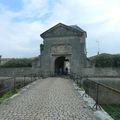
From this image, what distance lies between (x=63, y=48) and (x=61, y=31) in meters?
2.35

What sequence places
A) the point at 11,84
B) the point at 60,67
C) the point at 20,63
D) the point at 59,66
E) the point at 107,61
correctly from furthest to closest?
1. the point at 60,67
2. the point at 59,66
3. the point at 20,63
4. the point at 107,61
5. the point at 11,84

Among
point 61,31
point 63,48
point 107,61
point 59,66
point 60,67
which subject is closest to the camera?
point 61,31

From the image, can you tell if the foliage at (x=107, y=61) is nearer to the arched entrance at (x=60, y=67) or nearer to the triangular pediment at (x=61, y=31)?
the triangular pediment at (x=61, y=31)

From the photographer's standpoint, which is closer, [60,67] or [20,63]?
[20,63]

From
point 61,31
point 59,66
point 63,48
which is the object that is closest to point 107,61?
point 63,48

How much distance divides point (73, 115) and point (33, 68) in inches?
1263

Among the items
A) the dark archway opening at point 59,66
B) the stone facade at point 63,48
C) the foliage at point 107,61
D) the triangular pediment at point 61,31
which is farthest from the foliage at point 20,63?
the foliage at point 107,61

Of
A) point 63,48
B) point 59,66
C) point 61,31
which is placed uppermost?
point 61,31

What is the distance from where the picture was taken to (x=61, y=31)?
41125 mm

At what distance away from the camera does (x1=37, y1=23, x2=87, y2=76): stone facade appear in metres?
40.8

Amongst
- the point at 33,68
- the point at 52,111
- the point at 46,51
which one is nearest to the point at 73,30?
the point at 46,51

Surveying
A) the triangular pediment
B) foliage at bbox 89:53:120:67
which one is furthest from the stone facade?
foliage at bbox 89:53:120:67

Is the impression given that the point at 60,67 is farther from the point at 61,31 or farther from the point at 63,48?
the point at 61,31

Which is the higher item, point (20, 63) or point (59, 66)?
point (20, 63)
